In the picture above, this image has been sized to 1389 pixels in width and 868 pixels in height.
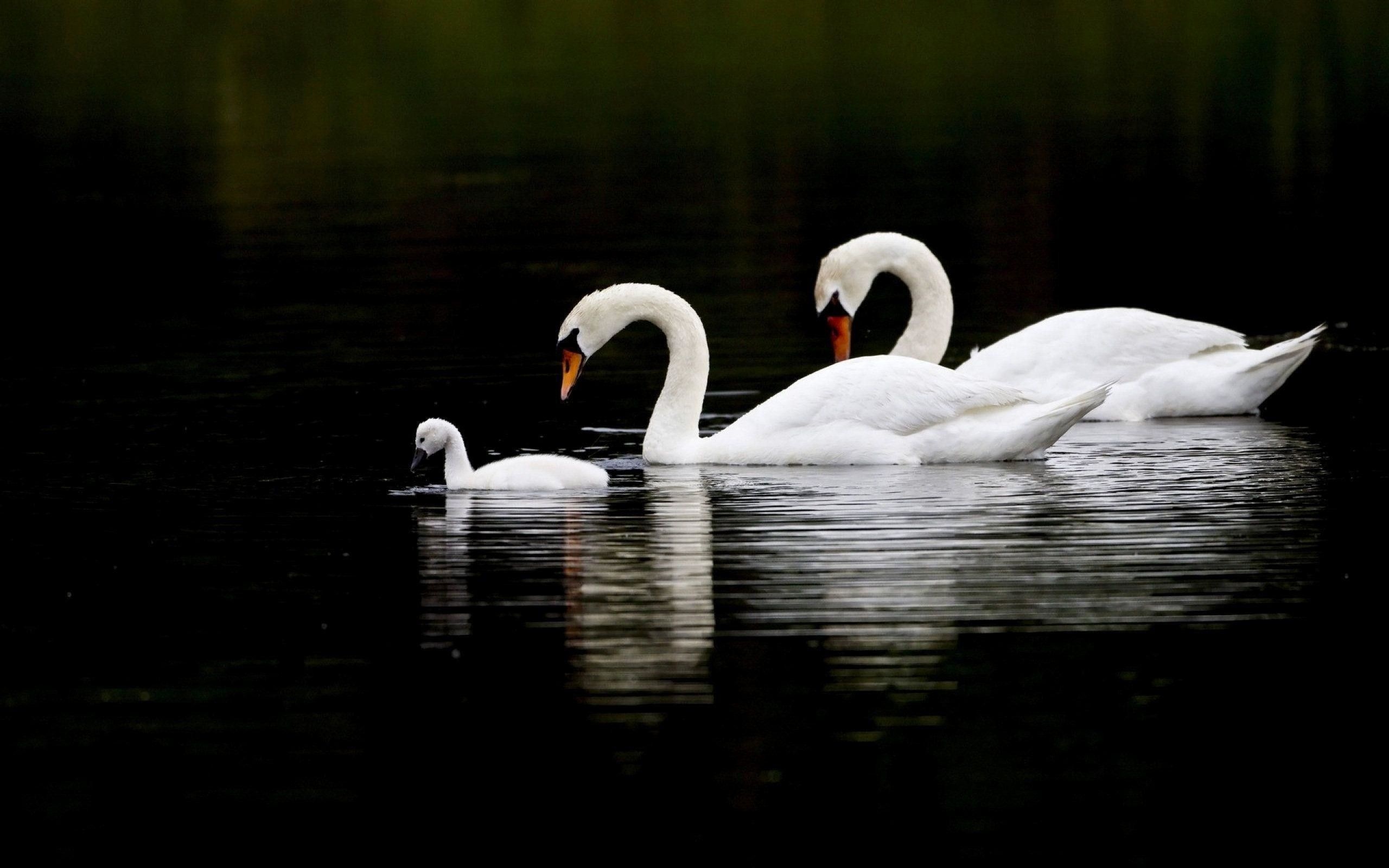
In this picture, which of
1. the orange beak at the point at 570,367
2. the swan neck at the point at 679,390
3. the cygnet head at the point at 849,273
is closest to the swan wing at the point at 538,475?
the swan neck at the point at 679,390

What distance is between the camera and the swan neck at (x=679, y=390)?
14656mm

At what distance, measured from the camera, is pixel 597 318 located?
1512 cm

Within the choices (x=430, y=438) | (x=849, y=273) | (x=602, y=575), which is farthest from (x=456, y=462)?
(x=849, y=273)

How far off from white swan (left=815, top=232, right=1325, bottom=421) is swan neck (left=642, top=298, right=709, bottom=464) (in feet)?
6.12

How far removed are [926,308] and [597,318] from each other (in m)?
3.49

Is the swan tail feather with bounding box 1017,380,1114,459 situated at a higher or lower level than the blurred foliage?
lower

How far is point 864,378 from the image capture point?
14141mm

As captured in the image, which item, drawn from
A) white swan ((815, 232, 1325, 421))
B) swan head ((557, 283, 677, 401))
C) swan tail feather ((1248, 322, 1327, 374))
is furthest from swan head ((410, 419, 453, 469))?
swan tail feather ((1248, 322, 1327, 374))

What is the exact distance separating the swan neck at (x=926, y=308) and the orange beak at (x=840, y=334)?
503 mm

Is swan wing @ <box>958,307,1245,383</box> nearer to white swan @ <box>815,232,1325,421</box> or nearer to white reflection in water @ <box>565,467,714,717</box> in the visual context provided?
white swan @ <box>815,232,1325,421</box>

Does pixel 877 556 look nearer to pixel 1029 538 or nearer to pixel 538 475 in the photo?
pixel 1029 538

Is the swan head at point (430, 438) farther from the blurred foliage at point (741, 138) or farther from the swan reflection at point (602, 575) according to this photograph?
the blurred foliage at point (741, 138)

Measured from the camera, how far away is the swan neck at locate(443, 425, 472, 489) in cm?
1371

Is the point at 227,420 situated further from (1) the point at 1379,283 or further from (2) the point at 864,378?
(1) the point at 1379,283
